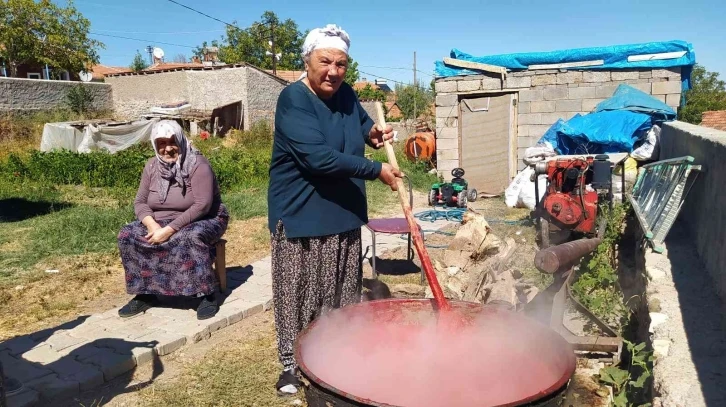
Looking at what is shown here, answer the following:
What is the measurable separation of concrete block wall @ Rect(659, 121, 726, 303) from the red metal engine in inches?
39.8

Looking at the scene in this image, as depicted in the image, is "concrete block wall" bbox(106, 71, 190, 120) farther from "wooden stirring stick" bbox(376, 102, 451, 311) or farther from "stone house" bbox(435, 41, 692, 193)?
"wooden stirring stick" bbox(376, 102, 451, 311)

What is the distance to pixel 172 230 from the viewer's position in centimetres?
379

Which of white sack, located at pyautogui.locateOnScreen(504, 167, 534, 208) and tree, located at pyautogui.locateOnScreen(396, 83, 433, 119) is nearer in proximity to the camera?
white sack, located at pyautogui.locateOnScreen(504, 167, 534, 208)

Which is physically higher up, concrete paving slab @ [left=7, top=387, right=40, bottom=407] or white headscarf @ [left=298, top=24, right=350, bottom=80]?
white headscarf @ [left=298, top=24, right=350, bottom=80]

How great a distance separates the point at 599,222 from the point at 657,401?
11.2 feet

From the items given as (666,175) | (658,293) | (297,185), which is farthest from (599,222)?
(297,185)

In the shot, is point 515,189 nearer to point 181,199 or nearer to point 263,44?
point 181,199

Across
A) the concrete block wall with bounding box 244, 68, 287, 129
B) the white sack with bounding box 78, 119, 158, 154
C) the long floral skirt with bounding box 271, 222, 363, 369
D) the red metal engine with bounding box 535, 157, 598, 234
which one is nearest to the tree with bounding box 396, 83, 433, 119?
the concrete block wall with bounding box 244, 68, 287, 129

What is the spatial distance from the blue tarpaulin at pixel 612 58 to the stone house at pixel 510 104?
0.06 metres

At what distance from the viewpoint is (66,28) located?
31.4 metres

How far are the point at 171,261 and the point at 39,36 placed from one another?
109 feet

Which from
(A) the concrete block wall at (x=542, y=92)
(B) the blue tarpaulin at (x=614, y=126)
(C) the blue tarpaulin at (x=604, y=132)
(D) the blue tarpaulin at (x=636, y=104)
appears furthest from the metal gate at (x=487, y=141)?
(D) the blue tarpaulin at (x=636, y=104)

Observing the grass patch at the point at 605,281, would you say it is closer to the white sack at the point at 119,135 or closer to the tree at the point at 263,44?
the white sack at the point at 119,135

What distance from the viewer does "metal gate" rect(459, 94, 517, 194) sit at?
9695 mm
